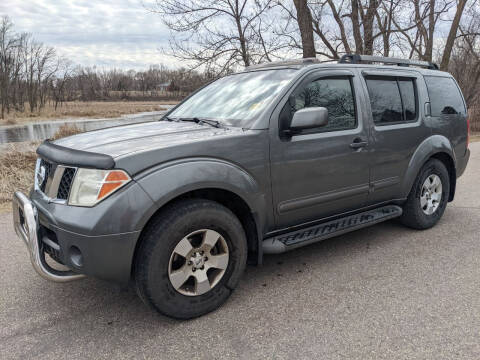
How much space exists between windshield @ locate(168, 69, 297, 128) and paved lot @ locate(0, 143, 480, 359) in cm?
143

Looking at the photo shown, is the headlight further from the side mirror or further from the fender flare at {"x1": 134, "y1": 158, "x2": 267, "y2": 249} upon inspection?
the side mirror

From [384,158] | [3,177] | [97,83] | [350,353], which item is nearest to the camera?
[350,353]

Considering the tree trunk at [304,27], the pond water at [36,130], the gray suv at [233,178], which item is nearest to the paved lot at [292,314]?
the gray suv at [233,178]

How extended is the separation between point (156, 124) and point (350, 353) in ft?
8.14

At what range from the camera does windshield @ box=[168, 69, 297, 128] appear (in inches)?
131

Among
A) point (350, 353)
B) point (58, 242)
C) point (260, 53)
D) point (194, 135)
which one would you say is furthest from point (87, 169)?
point (260, 53)

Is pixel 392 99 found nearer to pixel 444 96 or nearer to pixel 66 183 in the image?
pixel 444 96

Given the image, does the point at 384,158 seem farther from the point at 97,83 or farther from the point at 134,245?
the point at 97,83

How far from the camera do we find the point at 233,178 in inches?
115

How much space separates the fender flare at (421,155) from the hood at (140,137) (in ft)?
7.07

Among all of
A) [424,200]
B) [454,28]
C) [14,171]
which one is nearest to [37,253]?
[424,200]

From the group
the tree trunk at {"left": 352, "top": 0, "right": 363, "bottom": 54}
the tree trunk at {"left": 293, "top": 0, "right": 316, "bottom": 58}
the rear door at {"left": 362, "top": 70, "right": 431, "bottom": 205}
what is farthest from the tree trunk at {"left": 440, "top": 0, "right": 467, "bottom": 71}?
the rear door at {"left": 362, "top": 70, "right": 431, "bottom": 205}

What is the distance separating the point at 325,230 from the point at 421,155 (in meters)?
1.59

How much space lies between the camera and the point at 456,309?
2.88 meters
